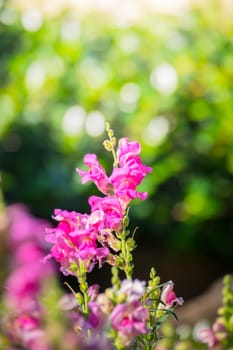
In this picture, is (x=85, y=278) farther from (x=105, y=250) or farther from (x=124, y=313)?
(x=124, y=313)

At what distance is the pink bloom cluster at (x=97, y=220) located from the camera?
5.01 ft

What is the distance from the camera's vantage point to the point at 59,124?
4367 mm

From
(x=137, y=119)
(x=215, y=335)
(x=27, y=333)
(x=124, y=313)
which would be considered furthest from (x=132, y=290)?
(x=137, y=119)

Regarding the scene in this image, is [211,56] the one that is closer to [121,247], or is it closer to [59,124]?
[59,124]

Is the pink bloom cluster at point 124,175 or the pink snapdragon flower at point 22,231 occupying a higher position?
the pink bloom cluster at point 124,175

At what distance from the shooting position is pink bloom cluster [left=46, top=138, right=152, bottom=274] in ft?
5.01

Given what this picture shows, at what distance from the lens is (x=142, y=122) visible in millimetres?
4238

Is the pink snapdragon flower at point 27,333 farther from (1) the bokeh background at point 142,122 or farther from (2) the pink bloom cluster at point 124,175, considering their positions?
(1) the bokeh background at point 142,122

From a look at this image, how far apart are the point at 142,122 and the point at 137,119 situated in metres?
0.03

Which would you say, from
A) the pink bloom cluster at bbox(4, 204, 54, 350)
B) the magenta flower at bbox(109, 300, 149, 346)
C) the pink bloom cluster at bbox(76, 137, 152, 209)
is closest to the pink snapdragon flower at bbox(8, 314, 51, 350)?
the pink bloom cluster at bbox(4, 204, 54, 350)

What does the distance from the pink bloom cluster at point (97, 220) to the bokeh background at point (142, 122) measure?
257 cm

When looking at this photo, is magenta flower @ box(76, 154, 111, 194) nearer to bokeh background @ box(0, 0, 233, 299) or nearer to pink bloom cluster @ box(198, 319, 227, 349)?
pink bloom cluster @ box(198, 319, 227, 349)

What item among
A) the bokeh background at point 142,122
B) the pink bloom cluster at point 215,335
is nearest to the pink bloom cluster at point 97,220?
the pink bloom cluster at point 215,335

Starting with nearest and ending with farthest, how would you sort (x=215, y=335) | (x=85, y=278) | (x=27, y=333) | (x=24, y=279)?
(x=27, y=333) < (x=24, y=279) < (x=85, y=278) < (x=215, y=335)
